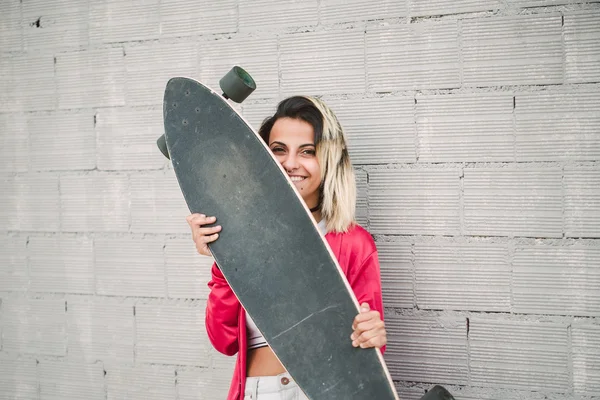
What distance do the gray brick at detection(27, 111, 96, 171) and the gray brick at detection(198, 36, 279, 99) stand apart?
0.54 metres

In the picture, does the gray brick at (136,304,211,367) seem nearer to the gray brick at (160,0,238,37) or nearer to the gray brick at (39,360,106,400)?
the gray brick at (39,360,106,400)

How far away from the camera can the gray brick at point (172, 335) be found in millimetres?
1776

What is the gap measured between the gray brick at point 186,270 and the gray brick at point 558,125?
116 cm

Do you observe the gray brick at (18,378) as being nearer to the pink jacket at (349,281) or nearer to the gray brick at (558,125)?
the pink jacket at (349,281)

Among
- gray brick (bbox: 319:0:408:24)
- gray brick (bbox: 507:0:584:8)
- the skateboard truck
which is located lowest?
the skateboard truck

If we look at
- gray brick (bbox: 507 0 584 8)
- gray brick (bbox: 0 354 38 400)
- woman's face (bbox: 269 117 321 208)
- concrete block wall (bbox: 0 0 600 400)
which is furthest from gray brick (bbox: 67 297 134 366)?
gray brick (bbox: 507 0 584 8)

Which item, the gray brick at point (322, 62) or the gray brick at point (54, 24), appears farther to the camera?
the gray brick at point (54, 24)

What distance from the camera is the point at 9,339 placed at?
1990mm

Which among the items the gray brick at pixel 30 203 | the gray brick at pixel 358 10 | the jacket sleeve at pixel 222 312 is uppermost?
the gray brick at pixel 358 10

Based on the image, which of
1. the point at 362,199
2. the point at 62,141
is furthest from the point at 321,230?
the point at 62,141

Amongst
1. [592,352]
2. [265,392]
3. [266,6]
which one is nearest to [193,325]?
[265,392]

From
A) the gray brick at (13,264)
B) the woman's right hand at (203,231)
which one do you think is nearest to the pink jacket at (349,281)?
the woman's right hand at (203,231)

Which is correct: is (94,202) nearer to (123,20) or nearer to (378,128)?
(123,20)

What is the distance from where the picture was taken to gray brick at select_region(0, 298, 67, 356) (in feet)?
6.33
